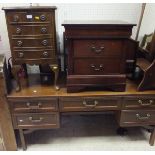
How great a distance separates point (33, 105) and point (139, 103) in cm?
85

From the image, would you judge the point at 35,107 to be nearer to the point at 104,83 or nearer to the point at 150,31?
the point at 104,83

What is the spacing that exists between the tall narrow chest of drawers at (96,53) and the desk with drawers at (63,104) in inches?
2.9

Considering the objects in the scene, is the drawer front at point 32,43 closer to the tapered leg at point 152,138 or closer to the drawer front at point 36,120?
the drawer front at point 36,120

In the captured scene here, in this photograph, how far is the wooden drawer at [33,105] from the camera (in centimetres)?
142

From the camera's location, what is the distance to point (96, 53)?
1.36 metres

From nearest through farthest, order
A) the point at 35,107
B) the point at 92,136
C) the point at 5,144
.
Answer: the point at 35,107, the point at 5,144, the point at 92,136

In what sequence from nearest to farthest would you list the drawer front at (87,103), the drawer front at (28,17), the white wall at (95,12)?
the drawer front at (28,17) → the drawer front at (87,103) → the white wall at (95,12)

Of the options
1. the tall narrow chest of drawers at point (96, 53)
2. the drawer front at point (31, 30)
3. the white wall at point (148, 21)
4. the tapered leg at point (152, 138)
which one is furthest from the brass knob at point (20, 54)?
the tapered leg at point (152, 138)

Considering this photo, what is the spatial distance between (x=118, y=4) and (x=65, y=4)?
1.58 feet

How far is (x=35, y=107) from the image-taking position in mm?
1426

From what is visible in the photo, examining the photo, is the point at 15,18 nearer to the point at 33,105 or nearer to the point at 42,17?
the point at 42,17

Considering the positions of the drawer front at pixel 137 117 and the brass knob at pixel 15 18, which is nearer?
the brass knob at pixel 15 18

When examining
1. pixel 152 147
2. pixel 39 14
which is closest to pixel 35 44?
pixel 39 14

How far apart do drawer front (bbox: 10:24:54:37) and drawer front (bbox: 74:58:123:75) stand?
30 cm
